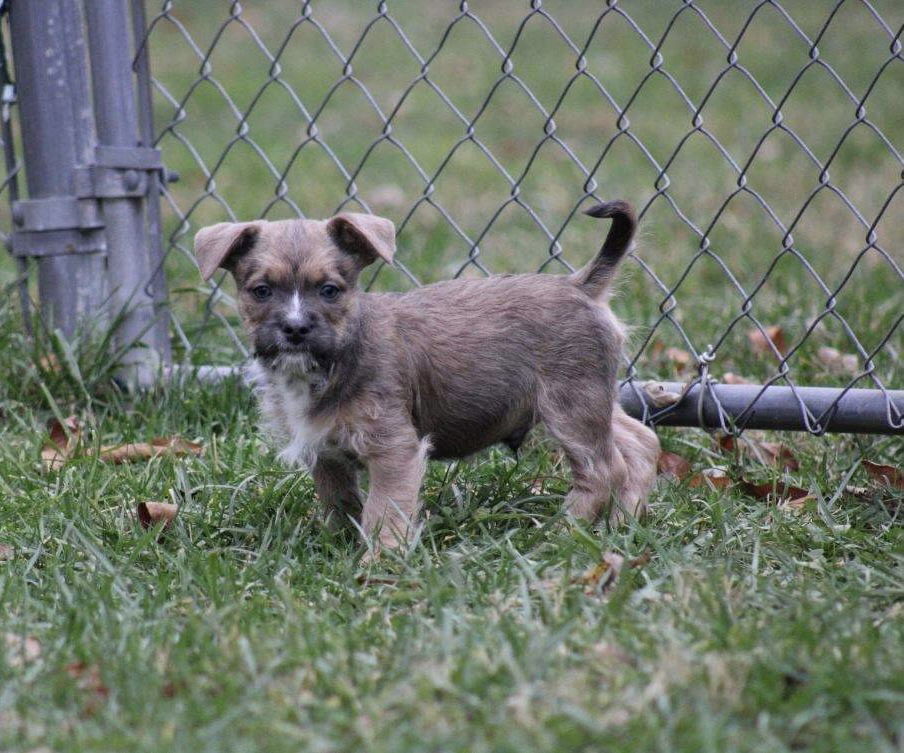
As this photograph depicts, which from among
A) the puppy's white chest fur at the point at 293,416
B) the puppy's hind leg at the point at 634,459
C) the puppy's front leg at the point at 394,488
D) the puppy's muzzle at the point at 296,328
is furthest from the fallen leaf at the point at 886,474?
the puppy's muzzle at the point at 296,328

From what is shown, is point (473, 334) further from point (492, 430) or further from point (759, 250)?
point (759, 250)

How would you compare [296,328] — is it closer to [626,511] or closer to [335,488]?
[335,488]

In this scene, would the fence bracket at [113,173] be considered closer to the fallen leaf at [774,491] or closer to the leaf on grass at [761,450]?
the leaf on grass at [761,450]

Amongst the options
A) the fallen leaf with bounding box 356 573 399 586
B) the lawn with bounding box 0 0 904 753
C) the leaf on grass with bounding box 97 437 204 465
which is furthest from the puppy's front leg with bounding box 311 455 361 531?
the leaf on grass with bounding box 97 437 204 465

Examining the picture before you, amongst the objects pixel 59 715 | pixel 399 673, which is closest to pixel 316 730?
pixel 399 673

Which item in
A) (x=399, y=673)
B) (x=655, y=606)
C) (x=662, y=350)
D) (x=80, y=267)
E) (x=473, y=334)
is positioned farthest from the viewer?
(x=662, y=350)

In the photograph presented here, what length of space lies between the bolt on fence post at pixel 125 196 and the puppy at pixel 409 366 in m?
1.16

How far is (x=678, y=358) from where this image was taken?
17.8 ft

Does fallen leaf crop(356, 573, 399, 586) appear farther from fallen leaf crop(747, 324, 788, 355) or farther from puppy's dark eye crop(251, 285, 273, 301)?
fallen leaf crop(747, 324, 788, 355)

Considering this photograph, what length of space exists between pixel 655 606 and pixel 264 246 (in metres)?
1.65

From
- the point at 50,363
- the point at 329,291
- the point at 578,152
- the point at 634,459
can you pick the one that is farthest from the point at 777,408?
the point at 578,152

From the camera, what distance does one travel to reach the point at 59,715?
265cm

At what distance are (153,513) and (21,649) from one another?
101cm

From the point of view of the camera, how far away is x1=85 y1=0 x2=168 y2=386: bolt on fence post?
491 centimetres
